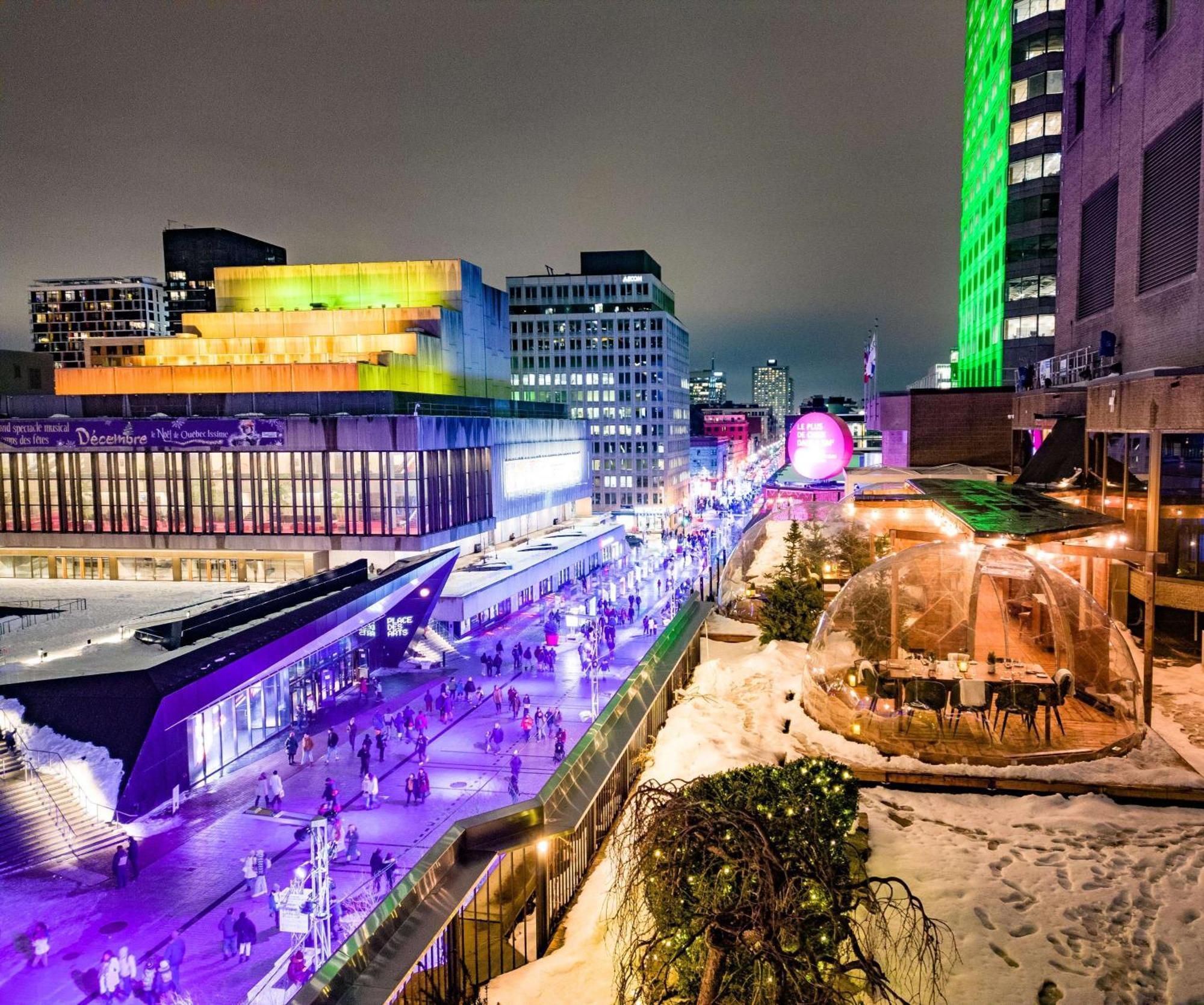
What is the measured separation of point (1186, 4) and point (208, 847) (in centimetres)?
3148

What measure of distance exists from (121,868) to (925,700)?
18300mm

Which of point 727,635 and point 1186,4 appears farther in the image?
point 727,635

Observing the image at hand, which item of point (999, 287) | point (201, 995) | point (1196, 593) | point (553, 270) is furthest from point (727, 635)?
point (553, 270)

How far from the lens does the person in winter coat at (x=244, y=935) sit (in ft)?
51.4

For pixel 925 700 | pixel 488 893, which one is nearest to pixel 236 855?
pixel 488 893

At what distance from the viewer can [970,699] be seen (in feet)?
41.1

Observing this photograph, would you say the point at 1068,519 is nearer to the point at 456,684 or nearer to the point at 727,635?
the point at 727,635

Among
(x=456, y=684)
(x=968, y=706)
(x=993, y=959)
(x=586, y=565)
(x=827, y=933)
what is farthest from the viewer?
(x=586, y=565)

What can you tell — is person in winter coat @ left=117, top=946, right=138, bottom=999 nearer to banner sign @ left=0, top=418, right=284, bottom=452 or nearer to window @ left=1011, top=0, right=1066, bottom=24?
banner sign @ left=0, top=418, right=284, bottom=452

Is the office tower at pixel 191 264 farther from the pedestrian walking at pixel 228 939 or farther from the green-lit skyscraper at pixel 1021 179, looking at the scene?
the pedestrian walking at pixel 228 939

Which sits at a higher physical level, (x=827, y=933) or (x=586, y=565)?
(x=827, y=933)

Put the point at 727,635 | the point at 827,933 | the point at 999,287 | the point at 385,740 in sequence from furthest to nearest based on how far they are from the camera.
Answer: the point at 999,287 < the point at 385,740 < the point at 727,635 < the point at 827,933

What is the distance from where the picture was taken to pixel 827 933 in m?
4.53

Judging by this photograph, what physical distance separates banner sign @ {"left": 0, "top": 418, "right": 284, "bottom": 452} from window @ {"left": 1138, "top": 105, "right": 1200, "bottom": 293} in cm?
4049
